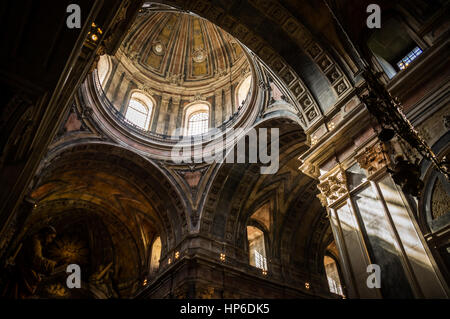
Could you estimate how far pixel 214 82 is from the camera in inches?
750

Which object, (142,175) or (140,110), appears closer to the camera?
(142,175)

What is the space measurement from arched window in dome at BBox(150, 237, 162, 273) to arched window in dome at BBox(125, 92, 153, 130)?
6.50 m

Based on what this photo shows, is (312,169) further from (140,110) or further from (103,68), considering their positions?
(103,68)

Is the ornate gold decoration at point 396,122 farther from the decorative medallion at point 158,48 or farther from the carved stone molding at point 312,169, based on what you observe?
the decorative medallion at point 158,48

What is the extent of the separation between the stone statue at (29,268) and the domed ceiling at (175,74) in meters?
6.36

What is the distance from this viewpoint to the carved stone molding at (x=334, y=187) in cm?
795

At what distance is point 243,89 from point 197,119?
3188 millimetres

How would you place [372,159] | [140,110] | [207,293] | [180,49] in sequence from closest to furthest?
[372,159] < [207,293] < [140,110] < [180,49]

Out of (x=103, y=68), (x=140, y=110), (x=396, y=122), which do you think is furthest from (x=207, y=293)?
(x=103, y=68)

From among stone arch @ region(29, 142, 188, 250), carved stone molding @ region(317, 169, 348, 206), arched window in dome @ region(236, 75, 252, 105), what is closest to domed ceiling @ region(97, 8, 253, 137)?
arched window in dome @ region(236, 75, 252, 105)

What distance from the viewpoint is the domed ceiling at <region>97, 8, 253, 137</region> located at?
686 inches

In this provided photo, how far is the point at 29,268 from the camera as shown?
1384 centimetres

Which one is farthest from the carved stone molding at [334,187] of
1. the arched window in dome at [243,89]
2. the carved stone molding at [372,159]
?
the arched window in dome at [243,89]

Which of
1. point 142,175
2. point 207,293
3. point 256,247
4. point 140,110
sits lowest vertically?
point 207,293
